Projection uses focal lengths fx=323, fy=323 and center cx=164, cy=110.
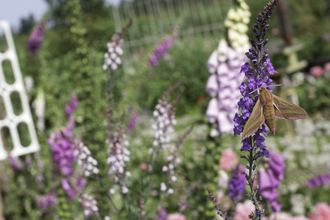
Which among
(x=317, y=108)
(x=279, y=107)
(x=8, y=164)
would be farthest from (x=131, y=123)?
(x=317, y=108)

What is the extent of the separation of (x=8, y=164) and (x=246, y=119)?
132 inches

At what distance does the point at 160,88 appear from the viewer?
8.23m

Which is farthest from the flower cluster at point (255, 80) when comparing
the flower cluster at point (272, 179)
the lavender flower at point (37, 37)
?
the lavender flower at point (37, 37)

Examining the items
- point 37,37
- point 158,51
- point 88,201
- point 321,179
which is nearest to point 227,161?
point 321,179

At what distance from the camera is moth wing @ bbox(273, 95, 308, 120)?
2.64 feet

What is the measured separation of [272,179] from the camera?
154 cm

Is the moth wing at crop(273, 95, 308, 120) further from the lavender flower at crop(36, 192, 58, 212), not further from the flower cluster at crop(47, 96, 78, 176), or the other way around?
the lavender flower at crop(36, 192, 58, 212)

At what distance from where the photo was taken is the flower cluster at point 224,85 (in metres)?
1.90

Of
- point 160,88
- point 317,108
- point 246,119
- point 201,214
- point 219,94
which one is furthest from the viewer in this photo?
point 160,88

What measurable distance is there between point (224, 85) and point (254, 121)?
1.17 m

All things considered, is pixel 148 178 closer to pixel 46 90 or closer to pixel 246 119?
pixel 246 119

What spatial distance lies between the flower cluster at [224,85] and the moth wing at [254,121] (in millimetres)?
1119

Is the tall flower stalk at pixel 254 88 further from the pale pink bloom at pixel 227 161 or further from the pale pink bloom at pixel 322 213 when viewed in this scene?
the pale pink bloom at pixel 227 161

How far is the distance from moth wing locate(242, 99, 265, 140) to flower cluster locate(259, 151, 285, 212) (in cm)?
84
